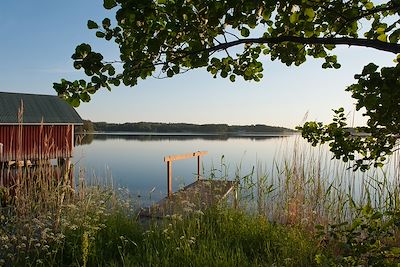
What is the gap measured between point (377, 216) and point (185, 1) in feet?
3.66

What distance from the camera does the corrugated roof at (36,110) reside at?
62.0 feet

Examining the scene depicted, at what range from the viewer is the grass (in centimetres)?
354

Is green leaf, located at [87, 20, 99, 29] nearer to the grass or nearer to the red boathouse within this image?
the grass

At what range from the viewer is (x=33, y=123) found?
1780 cm

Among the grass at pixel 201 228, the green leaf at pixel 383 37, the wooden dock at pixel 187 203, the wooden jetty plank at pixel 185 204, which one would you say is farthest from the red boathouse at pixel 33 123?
the green leaf at pixel 383 37

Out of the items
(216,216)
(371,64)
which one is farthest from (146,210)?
(371,64)

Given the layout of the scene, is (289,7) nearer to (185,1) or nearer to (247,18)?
(247,18)

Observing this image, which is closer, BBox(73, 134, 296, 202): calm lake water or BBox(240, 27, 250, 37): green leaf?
BBox(240, 27, 250, 37): green leaf

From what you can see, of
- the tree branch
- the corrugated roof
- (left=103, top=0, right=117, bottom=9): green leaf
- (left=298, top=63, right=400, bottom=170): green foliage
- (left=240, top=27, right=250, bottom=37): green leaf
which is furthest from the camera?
the corrugated roof

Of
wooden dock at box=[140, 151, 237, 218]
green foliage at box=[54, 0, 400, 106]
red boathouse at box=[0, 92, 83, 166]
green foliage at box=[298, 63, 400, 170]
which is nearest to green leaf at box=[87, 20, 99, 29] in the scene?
green foliage at box=[54, 0, 400, 106]

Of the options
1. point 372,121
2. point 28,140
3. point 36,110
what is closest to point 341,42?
point 372,121

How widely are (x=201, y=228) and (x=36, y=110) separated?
18.5 m

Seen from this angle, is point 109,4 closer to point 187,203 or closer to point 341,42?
point 341,42

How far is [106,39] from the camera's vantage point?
152cm
